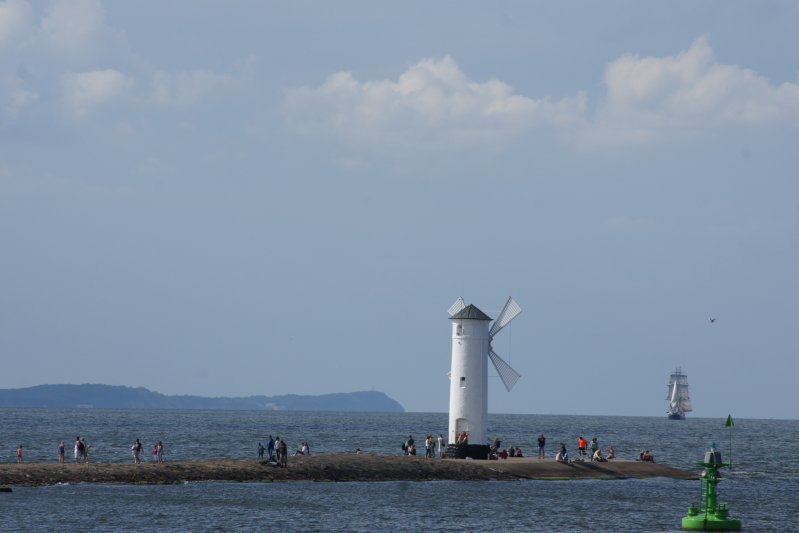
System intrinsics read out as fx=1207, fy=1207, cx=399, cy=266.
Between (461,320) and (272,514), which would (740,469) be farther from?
(272,514)

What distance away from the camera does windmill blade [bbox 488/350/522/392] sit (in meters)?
68.6

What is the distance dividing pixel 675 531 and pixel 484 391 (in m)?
20.5

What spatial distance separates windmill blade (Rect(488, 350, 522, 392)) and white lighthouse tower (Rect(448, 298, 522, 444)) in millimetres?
2818

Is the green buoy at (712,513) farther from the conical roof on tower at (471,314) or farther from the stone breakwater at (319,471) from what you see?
the conical roof on tower at (471,314)

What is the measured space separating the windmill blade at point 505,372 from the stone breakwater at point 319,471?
4.98 meters

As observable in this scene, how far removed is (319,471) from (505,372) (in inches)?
563

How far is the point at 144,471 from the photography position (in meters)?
56.5

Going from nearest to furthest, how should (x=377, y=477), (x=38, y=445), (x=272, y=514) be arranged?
(x=272, y=514) → (x=377, y=477) → (x=38, y=445)

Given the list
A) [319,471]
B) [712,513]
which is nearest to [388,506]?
[319,471]

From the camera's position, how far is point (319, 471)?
6034 cm

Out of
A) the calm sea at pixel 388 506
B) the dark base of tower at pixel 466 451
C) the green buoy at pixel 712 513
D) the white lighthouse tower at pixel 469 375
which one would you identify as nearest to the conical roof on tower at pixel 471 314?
the white lighthouse tower at pixel 469 375

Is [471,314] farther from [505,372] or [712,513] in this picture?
[712,513]

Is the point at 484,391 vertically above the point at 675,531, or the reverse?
the point at 484,391

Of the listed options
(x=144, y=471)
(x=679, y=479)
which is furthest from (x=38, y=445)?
(x=679, y=479)
